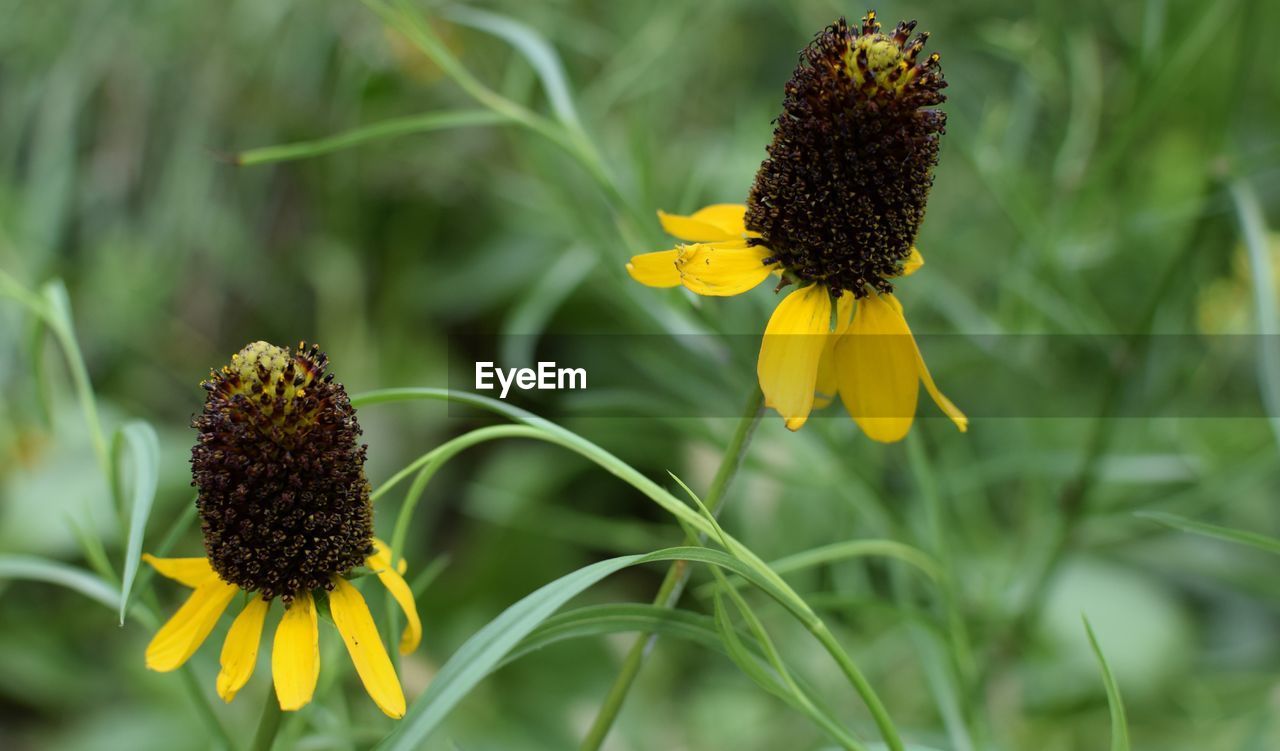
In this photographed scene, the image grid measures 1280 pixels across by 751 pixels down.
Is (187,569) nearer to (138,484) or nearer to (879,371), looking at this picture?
(138,484)

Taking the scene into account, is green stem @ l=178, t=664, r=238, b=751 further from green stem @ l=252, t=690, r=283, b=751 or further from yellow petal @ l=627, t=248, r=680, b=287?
yellow petal @ l=627, t=248, r=680, b=287

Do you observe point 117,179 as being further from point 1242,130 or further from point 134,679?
point 1242,130

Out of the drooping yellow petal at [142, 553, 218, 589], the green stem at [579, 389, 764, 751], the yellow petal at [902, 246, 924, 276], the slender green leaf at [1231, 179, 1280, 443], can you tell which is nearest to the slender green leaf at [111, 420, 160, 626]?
the drooping yellow petal at [142, 553, 218, 589]

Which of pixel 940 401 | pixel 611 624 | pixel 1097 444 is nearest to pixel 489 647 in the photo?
pixel 611 624

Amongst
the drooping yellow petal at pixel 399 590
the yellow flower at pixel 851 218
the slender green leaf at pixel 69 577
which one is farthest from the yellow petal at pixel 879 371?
the slender green leaf at pixel 69 577

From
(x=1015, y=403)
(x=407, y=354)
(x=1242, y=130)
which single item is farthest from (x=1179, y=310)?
(x=407, y=354)

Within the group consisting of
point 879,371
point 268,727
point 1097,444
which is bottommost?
point 268,727

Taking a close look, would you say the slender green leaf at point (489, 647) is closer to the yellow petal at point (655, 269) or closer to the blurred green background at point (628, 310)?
the yellow petal at point (655, 269)
